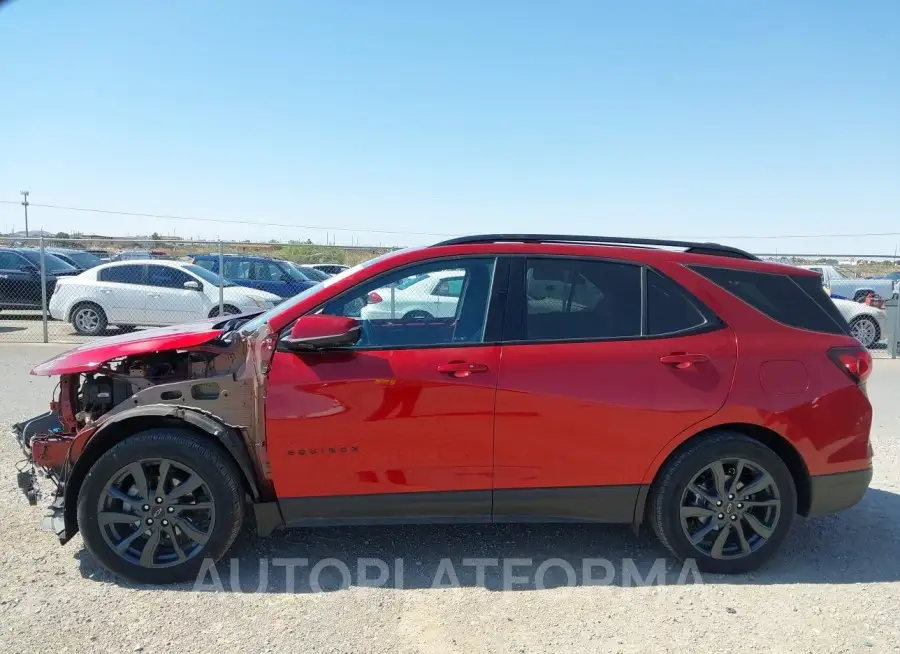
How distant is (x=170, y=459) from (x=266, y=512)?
56 centimetres

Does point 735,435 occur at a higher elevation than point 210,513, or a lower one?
higher

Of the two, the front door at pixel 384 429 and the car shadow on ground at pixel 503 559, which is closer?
the front door at pixel 384 429

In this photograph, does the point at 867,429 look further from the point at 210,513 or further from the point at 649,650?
the point at 210,513

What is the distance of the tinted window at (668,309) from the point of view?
12.2ft

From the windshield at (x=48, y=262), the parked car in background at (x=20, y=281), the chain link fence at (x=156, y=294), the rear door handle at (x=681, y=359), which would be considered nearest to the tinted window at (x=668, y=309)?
the rear door handle at (x=681, y=359)

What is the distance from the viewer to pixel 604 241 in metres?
4.02

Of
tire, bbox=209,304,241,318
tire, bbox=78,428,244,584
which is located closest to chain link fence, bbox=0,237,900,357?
tire, bbox=209,304,241,318

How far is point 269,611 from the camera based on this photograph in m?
3.31

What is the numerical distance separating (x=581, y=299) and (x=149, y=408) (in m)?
2.37

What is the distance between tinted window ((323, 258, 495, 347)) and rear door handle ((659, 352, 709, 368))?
3.27ft

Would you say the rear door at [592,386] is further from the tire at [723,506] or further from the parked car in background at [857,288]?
the parked car in background at [857,288]

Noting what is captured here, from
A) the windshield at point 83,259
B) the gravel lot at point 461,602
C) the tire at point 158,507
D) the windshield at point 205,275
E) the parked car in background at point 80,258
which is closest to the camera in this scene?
the gravel lot at point 461,602

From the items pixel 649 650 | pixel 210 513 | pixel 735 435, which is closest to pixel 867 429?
pixel 735 435

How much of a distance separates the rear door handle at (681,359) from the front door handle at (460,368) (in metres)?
0.98
